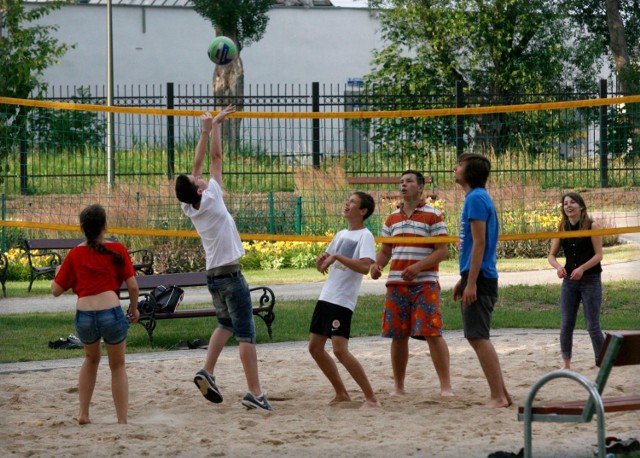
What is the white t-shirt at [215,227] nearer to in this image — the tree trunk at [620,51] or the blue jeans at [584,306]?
the blue jeans at [584,306]

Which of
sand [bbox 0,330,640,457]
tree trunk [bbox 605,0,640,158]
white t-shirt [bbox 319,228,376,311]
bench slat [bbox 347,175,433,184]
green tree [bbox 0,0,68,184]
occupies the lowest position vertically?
sand [bbox 0,330,640,457]

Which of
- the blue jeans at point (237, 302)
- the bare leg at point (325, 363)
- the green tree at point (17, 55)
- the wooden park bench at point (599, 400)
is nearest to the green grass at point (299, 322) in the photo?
the blue jeans at point (237, 302)

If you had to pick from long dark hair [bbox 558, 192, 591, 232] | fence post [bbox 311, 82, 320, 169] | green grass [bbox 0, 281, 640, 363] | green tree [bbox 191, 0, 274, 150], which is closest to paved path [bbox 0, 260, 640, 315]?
green grass [bbox 0, 281, 640, 363]

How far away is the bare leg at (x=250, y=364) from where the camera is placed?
23.0 ft

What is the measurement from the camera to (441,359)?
7336 mm

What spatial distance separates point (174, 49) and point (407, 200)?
27.6m

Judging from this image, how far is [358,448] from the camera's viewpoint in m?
5.93

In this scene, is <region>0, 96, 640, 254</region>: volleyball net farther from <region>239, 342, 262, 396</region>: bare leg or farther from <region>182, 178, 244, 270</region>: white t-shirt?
<region>239, 342, 262, 396</region>: bare leg

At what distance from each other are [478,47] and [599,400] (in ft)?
75.7

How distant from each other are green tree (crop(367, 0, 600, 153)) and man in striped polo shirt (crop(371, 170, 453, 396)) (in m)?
19.7

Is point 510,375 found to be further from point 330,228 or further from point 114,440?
point 330,228

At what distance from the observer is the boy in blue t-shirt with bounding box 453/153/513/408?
6.95 meters

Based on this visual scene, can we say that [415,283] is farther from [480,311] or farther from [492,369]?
[492,369]

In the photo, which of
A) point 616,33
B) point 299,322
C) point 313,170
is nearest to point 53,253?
point 313,170
